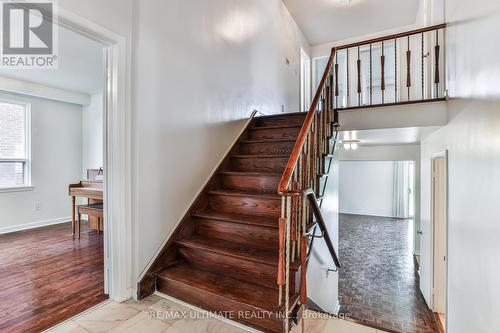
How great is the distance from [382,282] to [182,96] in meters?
4.71

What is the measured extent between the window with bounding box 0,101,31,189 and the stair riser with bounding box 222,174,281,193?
13.3ft

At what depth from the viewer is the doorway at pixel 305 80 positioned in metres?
6.00

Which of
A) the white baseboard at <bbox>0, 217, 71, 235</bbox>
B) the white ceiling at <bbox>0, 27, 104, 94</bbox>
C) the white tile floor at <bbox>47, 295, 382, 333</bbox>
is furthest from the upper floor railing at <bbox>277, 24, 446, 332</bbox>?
the white baseboard at <bbox>0, 217, 71, 235</bbox>

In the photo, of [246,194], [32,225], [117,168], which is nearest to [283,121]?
[246,194]

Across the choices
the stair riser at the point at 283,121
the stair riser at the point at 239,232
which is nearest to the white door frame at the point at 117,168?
the stair riser at the point at 239,232

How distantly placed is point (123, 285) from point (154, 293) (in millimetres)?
270

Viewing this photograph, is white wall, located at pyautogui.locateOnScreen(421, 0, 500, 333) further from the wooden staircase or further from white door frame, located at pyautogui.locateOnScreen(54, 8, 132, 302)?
white door frame, located at pyautogui.locateOnScreen(54, 8, 132, 302)

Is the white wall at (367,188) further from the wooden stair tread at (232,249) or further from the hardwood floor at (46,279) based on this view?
the hardwood floor at (46,279)

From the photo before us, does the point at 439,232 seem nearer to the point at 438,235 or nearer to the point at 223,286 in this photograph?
the point at 438,235

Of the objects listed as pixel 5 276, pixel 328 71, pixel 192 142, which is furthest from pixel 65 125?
pixel 328 71

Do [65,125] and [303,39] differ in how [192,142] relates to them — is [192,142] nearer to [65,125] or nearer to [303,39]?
[65,125]

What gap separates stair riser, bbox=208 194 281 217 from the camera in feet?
7.90

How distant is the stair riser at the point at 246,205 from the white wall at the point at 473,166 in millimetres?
1442

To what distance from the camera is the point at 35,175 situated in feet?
15.4
